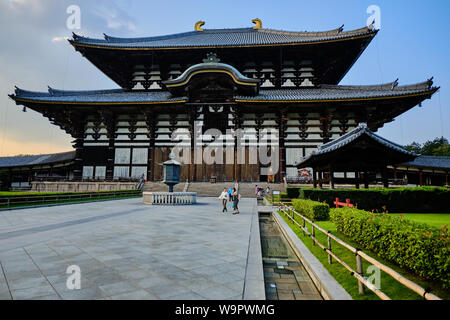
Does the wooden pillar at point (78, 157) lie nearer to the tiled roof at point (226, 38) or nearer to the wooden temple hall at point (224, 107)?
the wooden temple hall at point (224, 107)

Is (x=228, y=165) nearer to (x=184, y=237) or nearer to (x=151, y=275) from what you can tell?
(x=184, y=237)

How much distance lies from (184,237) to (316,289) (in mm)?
3525

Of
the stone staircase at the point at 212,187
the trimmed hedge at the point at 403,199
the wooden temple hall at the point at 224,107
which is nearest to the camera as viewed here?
the trimmed hedge at the point at 403,199

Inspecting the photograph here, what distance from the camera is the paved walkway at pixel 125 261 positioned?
114 inches

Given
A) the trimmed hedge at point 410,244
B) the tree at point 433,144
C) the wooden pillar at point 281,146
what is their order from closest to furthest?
the trimmed hedge at point 410,244 < the wooden pillar at point 281,146 < the tree at point 433,144

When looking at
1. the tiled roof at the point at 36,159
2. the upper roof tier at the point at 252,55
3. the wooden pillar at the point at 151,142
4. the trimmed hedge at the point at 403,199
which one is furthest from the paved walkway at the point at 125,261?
the upper roof tier at the point at 252,55

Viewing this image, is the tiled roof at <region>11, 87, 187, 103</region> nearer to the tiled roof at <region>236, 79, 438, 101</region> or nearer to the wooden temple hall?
the wooden temple hall

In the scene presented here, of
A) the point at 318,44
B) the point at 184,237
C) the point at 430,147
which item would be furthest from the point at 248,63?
the point at 430,147

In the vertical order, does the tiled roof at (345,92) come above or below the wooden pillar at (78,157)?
above

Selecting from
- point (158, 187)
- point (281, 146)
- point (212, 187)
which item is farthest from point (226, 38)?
point (158, 187)

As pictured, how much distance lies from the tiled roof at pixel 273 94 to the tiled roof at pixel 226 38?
4667 mm

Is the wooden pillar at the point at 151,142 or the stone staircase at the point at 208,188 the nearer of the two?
the stone staircase at the point at 208,188
